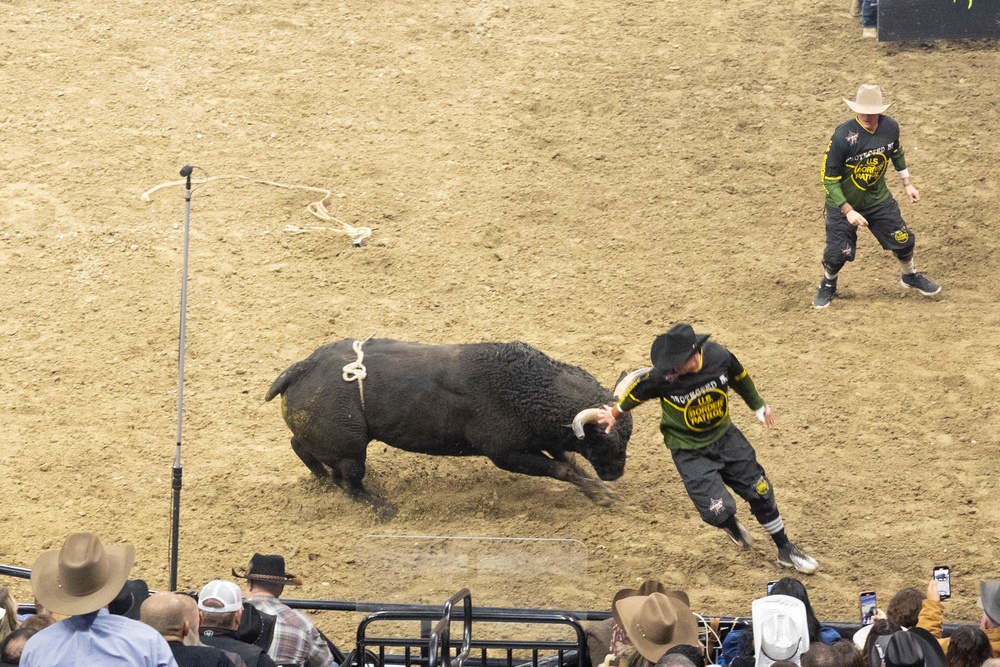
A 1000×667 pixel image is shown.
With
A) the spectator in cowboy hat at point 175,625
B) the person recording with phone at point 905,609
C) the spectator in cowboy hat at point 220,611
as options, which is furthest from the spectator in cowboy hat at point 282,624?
the person recording with phone at point 905,609

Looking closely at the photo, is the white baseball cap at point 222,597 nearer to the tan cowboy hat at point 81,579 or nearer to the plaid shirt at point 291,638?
the plaid shirt at point 291,638

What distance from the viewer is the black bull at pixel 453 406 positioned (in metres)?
9.02

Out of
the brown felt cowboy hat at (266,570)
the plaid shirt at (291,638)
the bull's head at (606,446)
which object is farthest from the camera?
the bull's head at (606,446)

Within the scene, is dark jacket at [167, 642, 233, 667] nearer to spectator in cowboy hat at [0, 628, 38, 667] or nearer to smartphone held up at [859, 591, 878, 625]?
spectator in cowboy hat at [0, 628, 38, 667]

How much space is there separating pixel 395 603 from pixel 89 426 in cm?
406

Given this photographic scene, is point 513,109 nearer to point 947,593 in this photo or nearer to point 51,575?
point 947,593

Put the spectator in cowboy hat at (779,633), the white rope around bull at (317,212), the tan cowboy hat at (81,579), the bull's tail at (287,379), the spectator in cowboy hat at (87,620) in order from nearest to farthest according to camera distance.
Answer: the spectator in cowboy hat at (87,620) → the tan cowboy hat at (81,579) → the spectator in cowboy hat at (779,633) → the bull's tail at (287,379) → the white rope around bull at (317,212)

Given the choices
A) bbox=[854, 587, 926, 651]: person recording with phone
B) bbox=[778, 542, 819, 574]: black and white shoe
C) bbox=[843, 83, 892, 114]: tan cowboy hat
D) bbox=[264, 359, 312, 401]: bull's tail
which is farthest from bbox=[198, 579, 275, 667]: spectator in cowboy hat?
bbox=[843, 83, 892, 114]: tan cowboy hat

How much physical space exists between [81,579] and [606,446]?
15.0 ft

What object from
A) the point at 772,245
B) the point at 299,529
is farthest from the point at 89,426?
the point at 772,245

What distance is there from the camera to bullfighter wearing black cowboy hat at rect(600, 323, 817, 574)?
7973 millimetres

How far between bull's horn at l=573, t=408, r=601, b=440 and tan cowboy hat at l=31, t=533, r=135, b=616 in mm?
3970

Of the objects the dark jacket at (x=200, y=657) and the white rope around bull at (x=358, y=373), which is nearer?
the dark jacket at (x=200, y=657)

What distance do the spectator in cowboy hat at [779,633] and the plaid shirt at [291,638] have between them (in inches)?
83.0
